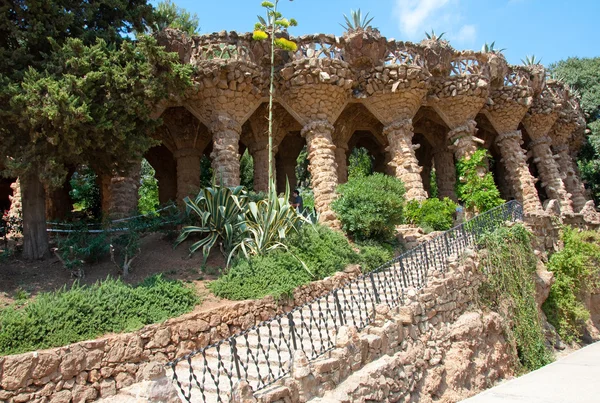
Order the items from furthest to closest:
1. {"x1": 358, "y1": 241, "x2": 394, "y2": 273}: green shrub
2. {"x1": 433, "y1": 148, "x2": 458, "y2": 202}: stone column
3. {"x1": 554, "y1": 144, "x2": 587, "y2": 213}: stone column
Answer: {"x1": 554, "y1": 144, "x2": 587, "y2": 213}: stone column < {"x1": 433, "y1": 148, "x2": 458, "y2": 202}: stone column < {"x1": 358, "y1": 241, "x2": 394, "y2": 273}: green shrub

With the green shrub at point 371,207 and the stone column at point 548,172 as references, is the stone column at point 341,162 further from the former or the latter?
the stone column at point 548,172

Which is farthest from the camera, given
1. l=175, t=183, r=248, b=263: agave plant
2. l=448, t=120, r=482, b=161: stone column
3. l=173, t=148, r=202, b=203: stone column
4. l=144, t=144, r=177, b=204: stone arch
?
l=144, t=144, r=177, b=204: stone arch

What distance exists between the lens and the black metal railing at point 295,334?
14.0ft

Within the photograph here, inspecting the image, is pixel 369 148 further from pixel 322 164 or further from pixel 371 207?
pixel 371 207

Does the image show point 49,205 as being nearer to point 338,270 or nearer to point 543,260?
point 338,270

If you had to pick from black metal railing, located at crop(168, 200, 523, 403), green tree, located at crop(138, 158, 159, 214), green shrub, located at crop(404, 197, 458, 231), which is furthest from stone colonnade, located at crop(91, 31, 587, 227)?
green tree, located at crop(138, 158, 159, 214)

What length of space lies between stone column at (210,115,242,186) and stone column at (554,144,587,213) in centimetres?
1465

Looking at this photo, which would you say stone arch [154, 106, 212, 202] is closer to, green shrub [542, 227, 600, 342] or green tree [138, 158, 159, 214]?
green tree [138, 158, 159, 214]

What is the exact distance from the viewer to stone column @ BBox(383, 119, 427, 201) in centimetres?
1268

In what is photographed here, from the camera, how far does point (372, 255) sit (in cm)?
893

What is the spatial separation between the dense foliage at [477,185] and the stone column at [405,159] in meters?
1.47

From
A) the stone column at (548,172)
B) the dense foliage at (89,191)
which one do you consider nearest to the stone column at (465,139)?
the stone column at (548,172)

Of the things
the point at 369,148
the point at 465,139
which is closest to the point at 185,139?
the point at 369,148

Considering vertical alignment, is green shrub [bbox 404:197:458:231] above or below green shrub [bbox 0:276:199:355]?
above
